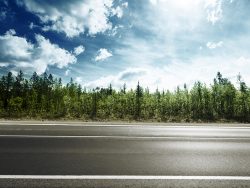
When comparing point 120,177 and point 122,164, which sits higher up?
point 122,164

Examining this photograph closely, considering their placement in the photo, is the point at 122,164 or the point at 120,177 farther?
the point at 122,164

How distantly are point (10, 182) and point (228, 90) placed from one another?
42940 millimetres

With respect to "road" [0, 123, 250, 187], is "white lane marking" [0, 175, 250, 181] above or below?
below

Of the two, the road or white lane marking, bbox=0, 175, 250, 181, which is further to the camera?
white lane marking, bbox=0, 175, 250, 181

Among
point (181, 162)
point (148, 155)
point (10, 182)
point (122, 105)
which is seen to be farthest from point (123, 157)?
point (122, 105)

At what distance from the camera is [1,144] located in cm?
978

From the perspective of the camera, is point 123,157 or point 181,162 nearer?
point 181,162

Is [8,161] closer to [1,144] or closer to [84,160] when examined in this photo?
[84,160]

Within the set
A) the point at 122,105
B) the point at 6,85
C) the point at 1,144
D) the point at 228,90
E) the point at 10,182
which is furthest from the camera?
the point at 6,85

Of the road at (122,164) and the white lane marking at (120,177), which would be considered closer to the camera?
the road at (122,164)

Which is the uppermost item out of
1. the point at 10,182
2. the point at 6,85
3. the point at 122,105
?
the point at 6,85

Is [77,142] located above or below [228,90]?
below

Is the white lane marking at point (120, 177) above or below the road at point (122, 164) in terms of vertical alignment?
below

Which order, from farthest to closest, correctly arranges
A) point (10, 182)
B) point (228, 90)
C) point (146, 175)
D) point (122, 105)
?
point (228, 90) → point (122, 105) → point (146, 175) → point (10, 182)
